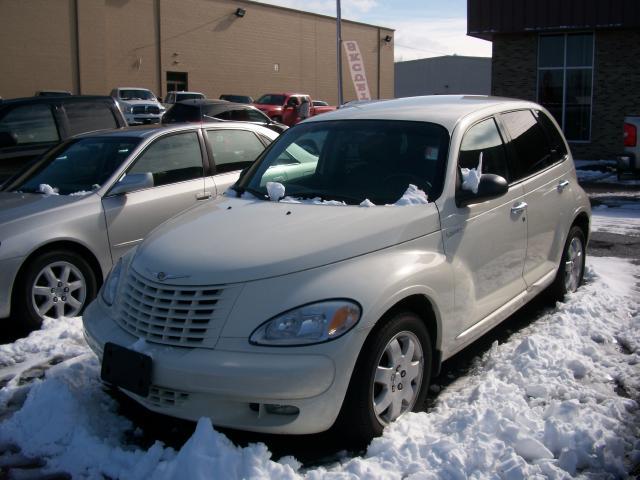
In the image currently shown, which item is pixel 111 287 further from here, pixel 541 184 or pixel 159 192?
pixel 541 184

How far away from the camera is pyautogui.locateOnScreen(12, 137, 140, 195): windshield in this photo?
6.40 meters

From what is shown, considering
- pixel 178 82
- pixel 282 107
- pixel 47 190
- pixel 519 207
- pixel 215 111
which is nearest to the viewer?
pixel 519 207

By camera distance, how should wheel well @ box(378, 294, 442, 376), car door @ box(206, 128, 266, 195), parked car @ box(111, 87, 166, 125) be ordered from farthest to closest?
parked car @ box(111, 87, 166, 125) → car door @ box(206, 128, 266, 195) → wheel well @ box(378, 294, 442, 376)

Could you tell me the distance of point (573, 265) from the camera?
629 centimetres

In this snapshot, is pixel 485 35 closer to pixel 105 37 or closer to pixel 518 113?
pixel 518 113

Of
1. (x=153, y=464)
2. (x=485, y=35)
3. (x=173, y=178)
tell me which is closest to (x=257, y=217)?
(x=153, y=464)

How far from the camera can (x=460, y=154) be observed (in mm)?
4590

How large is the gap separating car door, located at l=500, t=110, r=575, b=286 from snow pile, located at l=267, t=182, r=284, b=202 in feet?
5.65

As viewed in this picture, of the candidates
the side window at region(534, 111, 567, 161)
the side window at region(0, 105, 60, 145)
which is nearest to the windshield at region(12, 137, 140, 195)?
the side window at region(0, 105, 60, 145)

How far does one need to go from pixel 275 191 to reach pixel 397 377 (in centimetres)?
148

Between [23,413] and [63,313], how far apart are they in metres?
1.97

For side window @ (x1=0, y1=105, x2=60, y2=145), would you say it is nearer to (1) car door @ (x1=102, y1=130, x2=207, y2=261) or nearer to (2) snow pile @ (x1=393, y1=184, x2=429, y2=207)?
(1) car door @ (x1=102, y1=130, x2=207, y2=261)

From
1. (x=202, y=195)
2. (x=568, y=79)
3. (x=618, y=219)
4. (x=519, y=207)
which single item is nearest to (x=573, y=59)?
(x=568, y=79)

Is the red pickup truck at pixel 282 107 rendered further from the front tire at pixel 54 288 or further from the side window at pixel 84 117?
the front tire at pixel 54 288
